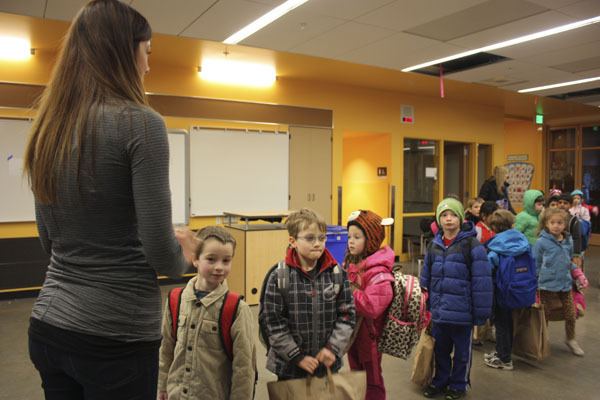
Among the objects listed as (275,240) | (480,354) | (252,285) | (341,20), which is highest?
(341,20)

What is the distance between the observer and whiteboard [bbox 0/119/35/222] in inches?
→ 219

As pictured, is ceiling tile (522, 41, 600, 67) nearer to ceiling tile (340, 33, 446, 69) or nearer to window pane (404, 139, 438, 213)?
ceiling tile (340, 33, 446, 69)

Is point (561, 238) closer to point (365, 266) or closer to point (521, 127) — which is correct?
point (365, 266)

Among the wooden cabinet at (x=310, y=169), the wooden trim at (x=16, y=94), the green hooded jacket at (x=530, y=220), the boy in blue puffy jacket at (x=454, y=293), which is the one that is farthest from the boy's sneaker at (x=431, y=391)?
the wooden trim at (x=16, y=94)

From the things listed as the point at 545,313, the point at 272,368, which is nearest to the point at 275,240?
the point at 545,313

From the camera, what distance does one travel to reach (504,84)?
22.6 feet

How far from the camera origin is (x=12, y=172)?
5641mm

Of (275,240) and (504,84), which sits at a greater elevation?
(504,84)

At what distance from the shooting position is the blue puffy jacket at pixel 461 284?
2859mm

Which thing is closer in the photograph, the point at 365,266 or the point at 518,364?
the point at 365,266

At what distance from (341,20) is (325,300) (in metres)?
3.09

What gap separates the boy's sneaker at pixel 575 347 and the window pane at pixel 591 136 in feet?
29.2

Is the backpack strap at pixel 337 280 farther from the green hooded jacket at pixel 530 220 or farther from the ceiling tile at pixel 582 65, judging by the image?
the ceiling tile at pixel 582 65

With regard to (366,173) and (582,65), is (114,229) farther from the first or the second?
(366,173)
